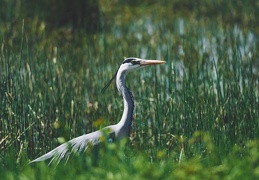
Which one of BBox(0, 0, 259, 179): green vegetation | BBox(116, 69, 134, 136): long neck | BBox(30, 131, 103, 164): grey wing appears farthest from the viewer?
BBox(116, 69, 134, 136): long neck

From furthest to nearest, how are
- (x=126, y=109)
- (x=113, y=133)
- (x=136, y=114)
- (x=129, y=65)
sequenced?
(x=136, y=114) → (x=129, y=65) → (x=126, y=109) → (x=113, y=133)

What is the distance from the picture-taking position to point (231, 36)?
35.1 feet

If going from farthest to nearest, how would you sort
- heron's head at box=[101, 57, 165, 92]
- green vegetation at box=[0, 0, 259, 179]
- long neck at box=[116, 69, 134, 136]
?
heron's head at box=[101, 57, 165, 92], long neck at box=[116, 69, 134, 136], green vegetation at box=[0, 0, 259, 179]

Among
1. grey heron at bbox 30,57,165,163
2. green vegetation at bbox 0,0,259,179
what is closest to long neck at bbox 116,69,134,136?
grey heron at bbox 30,57,165,163

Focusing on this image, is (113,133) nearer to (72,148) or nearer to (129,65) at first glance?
(72,148)

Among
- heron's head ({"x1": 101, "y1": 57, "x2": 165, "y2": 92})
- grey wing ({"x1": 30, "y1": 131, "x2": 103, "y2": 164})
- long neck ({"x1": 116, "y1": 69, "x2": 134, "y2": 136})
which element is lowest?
grey wing ({"x1": 30, "y1": 131, "x2": 103, "y2": 164})

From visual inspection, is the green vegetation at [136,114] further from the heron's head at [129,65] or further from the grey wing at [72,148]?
the heron's head at [129,65]

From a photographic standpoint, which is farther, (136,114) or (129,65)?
(136,114)

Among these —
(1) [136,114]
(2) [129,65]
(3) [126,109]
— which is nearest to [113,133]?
(3) [126,109]

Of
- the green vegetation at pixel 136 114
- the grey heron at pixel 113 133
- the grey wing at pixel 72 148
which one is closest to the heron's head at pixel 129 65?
the grey heron at pixel 113 133

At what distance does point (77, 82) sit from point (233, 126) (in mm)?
1588

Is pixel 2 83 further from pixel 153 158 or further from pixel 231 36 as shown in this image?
pixel 231 36

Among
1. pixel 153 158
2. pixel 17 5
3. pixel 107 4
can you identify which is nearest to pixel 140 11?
pixel 107 4

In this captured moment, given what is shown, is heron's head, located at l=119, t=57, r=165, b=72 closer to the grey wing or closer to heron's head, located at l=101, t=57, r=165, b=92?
heron's head, located at l=101, t=57, r=165, b=92
